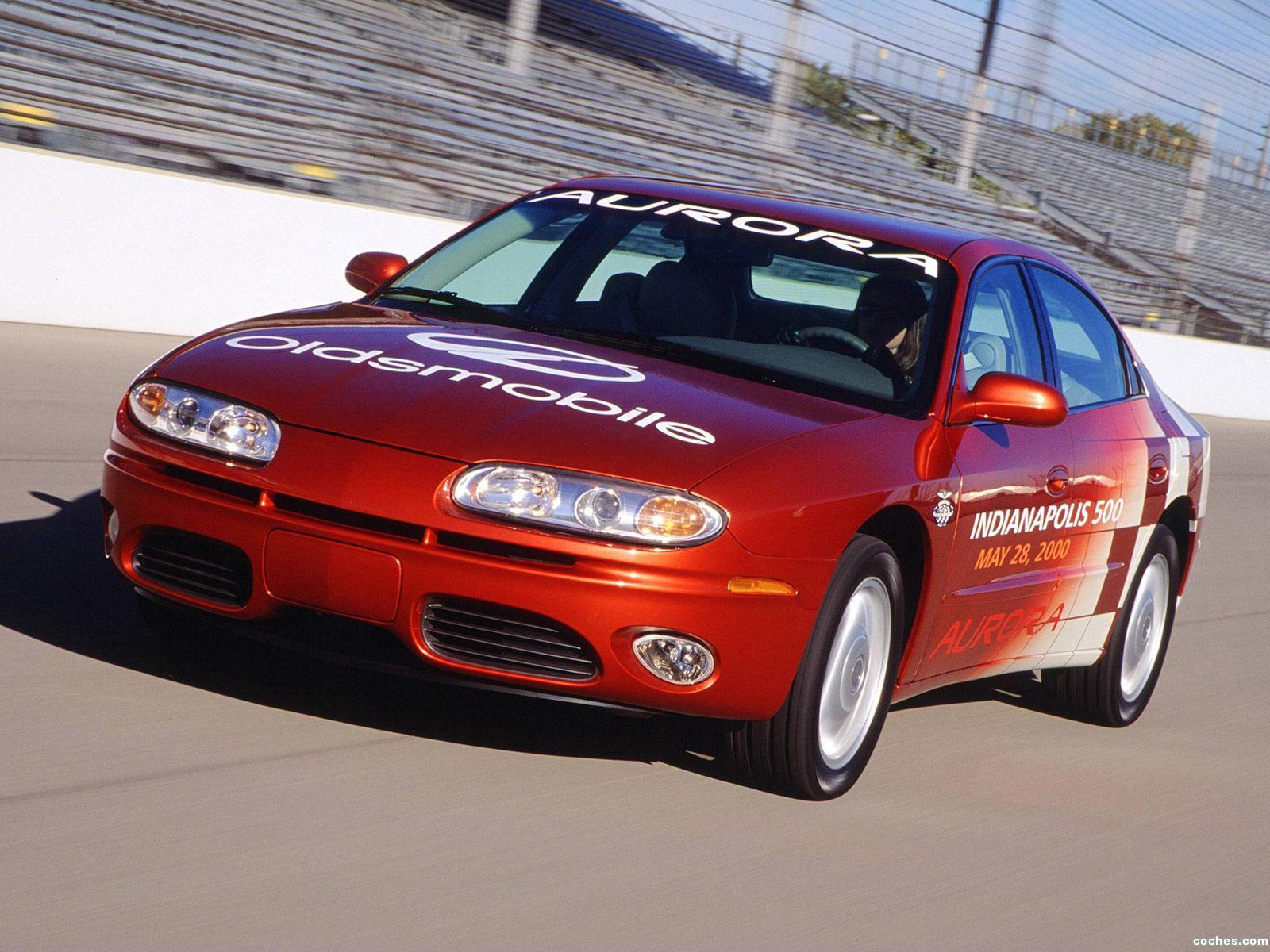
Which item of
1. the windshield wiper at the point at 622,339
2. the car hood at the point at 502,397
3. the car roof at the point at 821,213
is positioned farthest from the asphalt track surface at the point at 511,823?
the car roof at the point at 821,213

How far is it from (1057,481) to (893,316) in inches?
26.1

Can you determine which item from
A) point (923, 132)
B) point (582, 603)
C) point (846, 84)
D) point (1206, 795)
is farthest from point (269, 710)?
point (923, 132)

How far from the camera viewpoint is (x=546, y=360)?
427 cm

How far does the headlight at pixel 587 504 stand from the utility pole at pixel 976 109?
18486 millimetres

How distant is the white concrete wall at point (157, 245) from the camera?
39.7 ft

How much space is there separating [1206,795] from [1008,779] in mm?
592

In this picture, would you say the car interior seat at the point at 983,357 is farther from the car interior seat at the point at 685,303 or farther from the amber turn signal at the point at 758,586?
the amber turn signal at the point at 758,586

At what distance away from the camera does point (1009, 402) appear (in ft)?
14.7

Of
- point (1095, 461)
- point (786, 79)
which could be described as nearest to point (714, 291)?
point (1095, 461)

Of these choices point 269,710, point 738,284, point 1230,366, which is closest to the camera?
point 269,710

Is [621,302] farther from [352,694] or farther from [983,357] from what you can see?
[352,694]

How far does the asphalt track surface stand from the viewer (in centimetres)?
313

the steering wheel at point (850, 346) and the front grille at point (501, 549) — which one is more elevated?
the steering wheel at point (850, 346)

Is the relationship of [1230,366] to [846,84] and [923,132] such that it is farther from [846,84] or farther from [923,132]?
[846,84]
